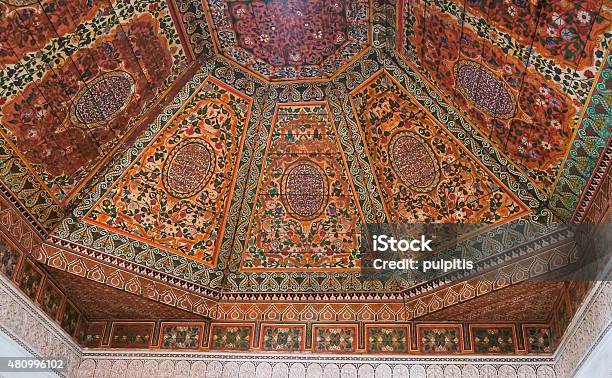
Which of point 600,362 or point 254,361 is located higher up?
point 254,361

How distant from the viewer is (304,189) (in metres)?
5.84

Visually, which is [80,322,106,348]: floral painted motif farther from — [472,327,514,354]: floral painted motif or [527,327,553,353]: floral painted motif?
[527,327,553,353]: floral painted motif

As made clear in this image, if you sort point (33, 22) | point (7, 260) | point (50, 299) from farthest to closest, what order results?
point (50, 299) → point (7, 260) → point (33, 22)

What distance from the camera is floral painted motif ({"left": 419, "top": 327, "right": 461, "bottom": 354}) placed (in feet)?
18.0

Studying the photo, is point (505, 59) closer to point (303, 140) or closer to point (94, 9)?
point (303, 140)

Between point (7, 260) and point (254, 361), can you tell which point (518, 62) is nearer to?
point (254, 361)

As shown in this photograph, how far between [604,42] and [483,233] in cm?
207

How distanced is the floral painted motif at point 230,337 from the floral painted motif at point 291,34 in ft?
7.47

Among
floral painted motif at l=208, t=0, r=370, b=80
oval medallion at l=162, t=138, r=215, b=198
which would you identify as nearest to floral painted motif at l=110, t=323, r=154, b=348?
oval medallion at l=162, t=138, r=215, b=198

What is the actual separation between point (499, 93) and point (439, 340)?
7.18ft

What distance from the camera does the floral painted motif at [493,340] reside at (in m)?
5.42

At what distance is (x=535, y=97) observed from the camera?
14.3ft

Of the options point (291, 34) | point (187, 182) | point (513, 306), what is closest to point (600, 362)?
point (513, 306)

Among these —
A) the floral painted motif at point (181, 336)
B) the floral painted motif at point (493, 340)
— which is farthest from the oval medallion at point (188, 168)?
the floral painted motif at point (493, 340)
